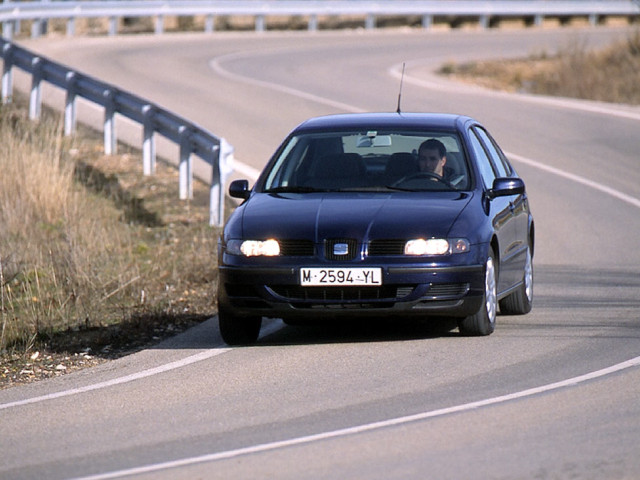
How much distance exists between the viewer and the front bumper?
30.0 feet

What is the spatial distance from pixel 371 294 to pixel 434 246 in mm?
499

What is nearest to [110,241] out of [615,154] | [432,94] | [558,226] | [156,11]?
[558,226]

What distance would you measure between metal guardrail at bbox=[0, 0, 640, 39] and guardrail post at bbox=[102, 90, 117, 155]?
1687cm

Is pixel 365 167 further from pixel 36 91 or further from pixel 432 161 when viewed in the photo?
pixel 36 91

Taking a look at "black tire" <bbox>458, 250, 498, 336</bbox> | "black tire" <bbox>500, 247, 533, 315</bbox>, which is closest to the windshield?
"black tire" <bbox>458, 250, 498, 336</bbox>

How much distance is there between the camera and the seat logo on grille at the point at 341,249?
9.13m

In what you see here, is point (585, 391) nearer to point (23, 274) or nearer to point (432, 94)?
point (23, 274)

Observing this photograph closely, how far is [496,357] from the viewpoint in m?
8.94

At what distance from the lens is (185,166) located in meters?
16.7

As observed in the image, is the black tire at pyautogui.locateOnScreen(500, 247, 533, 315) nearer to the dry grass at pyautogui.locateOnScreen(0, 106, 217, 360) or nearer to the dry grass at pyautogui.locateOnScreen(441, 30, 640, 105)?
the dry grass at pyautogui.locateOnScreen(0, 106, 217, 360)

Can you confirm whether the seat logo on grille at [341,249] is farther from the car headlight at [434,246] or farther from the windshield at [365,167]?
the windshield at [365,167]

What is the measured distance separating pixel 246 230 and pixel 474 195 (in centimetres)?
163

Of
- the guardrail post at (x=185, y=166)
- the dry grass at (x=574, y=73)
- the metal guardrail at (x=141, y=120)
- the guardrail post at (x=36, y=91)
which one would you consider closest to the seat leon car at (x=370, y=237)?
the metal guardrail at (x=141, y=120)

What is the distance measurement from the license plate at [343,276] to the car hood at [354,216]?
0.20 metres
